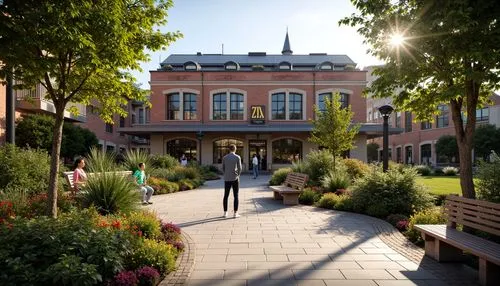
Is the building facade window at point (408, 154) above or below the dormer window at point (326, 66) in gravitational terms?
below

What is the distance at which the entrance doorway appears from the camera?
117 ft

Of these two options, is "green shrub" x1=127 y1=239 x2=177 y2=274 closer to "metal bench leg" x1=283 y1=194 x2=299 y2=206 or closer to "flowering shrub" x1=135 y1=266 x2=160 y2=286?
"flowering shrub" x1=135 y1=266 x2=160 y2=286

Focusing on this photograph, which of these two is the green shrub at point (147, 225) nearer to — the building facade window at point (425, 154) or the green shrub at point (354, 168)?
the green shrub at point (354, 168)

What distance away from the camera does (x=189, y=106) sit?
119ft

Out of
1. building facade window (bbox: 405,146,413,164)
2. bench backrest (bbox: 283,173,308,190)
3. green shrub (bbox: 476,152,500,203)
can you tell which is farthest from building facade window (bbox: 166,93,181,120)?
building facade window (bbox: 405,146,413,164)

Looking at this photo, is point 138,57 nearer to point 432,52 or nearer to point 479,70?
point 432,52

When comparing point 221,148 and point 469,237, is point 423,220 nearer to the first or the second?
point 469,237

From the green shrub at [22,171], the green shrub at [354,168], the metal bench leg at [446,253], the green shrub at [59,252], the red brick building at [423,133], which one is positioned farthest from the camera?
the red brick building at [423,133]

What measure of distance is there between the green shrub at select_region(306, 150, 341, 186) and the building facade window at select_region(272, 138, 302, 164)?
1831 centimetres

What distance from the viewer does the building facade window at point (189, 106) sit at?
119 feet

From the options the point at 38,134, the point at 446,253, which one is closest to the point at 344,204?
the point at 446,253

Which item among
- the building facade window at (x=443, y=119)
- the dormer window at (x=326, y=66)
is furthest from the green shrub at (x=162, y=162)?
the building facade window at (x=443, y=119)

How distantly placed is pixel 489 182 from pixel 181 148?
3031cm

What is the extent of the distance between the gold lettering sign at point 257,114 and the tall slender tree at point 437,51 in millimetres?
26652
